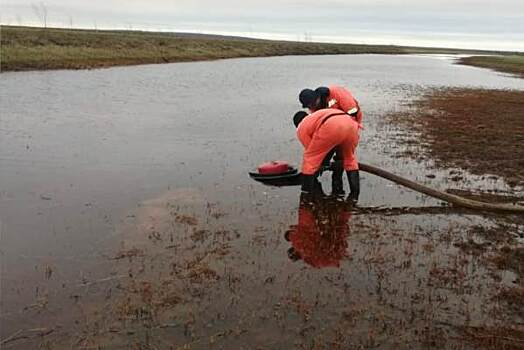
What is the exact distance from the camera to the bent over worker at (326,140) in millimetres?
9406

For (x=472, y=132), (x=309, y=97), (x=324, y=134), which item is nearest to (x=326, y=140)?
(x=324, y=134)

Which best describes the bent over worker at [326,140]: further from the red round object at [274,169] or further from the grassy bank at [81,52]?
the grassy bank at [81,52]

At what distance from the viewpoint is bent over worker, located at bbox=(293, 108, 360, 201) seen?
941 cm

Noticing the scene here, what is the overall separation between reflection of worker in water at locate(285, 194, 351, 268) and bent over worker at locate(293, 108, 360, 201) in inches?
20.9

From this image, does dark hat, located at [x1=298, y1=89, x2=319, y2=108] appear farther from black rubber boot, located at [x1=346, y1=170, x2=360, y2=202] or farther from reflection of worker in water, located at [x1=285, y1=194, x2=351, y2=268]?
reflection of worker in water, located at [x1=285, y1=194, x2=351, y2=268]

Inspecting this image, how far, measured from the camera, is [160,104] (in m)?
23.7


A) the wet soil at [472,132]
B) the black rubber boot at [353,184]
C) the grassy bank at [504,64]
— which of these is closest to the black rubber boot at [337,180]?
the black rubber boot at [353,184]

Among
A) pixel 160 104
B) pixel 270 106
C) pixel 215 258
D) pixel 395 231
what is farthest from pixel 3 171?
pixel 270 106

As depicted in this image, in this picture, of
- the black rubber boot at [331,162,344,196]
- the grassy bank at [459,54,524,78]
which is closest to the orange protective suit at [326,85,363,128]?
the black rubber boot at [331,162,344,196]

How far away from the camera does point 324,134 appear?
940 cm

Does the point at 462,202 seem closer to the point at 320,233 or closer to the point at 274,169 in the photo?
the point at 320,233

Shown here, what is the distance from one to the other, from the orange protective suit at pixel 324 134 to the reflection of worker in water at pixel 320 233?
76cm

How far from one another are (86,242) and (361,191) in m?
5.33

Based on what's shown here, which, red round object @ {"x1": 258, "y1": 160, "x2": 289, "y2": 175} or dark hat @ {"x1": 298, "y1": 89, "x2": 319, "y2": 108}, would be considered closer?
dark hat @ {"x1": 298, "y1": 89, "x2": 319, "y2": 108}
